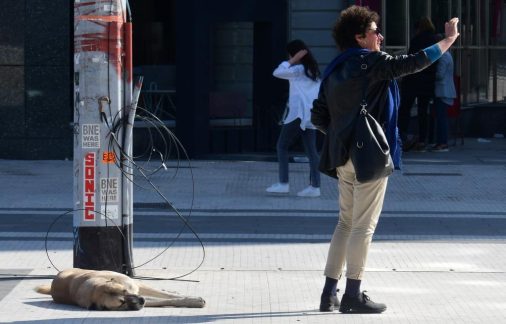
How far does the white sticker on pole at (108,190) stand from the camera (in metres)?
7.79

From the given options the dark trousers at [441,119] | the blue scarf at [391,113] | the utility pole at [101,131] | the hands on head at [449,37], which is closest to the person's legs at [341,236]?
the blue scarf at [391,113]

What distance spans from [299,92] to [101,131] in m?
4.80

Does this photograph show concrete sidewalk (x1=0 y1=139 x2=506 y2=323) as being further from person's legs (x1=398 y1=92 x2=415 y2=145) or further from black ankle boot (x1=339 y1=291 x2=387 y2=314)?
person's legs (x1=398 y1=92 x2=415 y2=145)

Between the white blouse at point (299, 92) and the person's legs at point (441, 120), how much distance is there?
17.9ft

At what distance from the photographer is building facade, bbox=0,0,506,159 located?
50.9 feet

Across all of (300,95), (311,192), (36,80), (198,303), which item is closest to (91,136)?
(198,303)

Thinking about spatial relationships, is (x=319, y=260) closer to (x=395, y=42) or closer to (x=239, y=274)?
(x=239, y=274)

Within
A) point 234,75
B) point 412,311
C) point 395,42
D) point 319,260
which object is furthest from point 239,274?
point 395,42

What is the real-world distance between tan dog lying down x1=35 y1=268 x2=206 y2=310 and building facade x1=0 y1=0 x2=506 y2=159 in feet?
27.6

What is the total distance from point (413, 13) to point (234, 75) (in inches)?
137

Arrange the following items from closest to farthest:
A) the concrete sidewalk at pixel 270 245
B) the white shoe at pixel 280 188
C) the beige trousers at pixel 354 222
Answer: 1. the beige trousers at pixel 354 222
2. the concrete sidewalk at pixel 270 245
3. the white shoe at pixel 280 188

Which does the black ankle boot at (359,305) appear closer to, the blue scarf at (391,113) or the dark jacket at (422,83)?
the blue scarf at (391,113)

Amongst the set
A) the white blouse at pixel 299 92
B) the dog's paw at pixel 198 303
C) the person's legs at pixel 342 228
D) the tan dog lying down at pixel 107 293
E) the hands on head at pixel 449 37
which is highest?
the hands on head at pixel 449 37

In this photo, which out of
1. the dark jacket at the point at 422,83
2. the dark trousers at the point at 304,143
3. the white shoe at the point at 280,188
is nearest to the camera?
the dark trousers at the point at 304,143
